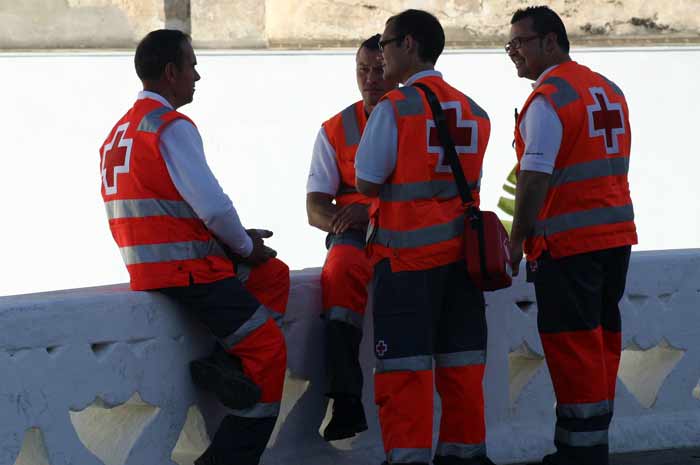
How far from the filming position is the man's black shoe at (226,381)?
13.9 ft

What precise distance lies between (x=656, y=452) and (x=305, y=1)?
7.63 meters

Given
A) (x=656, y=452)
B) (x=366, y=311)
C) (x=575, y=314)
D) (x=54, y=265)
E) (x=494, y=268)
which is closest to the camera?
(x=494, y=268)

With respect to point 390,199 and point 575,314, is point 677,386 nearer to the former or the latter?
point 575,314

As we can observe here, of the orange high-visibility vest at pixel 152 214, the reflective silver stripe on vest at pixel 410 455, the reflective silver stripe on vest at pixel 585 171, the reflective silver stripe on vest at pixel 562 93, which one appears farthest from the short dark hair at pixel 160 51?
the reflective silver stripe on vest at pixel 410 455

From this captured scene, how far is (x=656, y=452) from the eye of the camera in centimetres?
533

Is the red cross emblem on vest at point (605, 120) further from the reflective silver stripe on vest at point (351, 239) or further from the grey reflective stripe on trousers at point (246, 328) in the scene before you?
the grey reflective stripe on trousers at point (246, 328)

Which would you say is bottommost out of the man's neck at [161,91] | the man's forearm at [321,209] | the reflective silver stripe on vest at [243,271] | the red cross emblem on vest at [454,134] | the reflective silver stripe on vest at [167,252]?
the reflective silver stripe on vest at [243,271]

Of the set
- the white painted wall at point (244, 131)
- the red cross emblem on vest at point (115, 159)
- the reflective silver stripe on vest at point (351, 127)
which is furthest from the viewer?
the white painted wall at point (244, 131)

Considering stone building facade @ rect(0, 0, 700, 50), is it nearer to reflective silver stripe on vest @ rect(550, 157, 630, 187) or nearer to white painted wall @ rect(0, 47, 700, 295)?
white painted wall @ rect(0, 47, 700, 295)

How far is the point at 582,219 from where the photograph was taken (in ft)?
14.8

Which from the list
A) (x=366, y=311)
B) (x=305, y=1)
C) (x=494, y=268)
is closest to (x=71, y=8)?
(x=305, y=1)

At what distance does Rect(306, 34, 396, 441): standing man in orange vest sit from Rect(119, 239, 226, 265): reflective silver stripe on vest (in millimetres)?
691

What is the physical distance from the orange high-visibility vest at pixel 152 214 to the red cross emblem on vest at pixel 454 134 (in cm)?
87

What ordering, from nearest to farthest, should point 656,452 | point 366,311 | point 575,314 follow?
point 575,314
point 366,311
point 656,452
